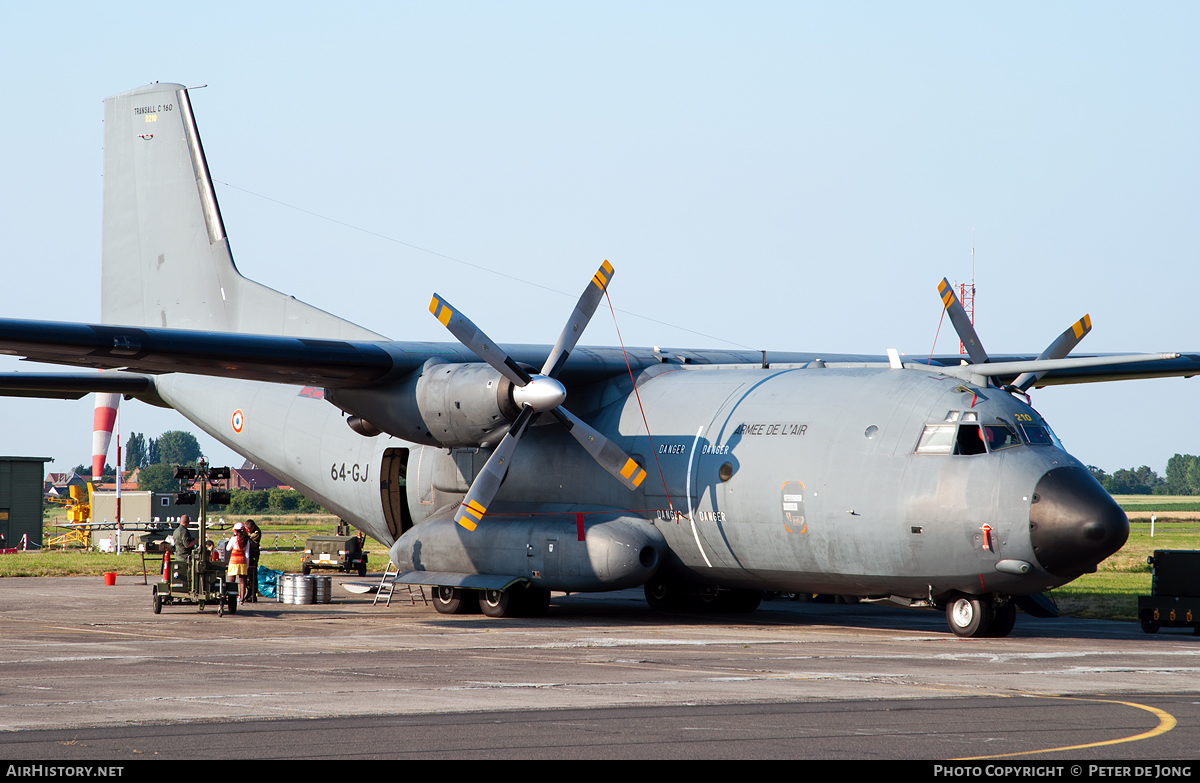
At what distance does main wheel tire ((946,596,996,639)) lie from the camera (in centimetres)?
1775

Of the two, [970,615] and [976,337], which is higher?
[976,337]

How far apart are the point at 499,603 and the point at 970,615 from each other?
7.90 metres

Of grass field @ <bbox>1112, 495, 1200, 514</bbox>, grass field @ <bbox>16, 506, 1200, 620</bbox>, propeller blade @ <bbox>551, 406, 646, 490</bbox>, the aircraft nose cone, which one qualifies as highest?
propeller blade @ <bbox>551, 406, 646, 490</bbox>

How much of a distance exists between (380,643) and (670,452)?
19.0ft

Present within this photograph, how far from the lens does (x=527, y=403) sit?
19.5 meters

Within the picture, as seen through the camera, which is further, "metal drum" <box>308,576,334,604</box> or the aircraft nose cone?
"metal drum" <box>308,576,334,604</box>

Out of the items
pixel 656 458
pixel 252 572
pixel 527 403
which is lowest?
pixel 252 572

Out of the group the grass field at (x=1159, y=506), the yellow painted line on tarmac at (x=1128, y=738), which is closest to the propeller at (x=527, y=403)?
the yellow painted line on tarmac at (x=1128, y=738)

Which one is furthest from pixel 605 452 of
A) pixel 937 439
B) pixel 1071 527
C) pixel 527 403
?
pixel 1071 527

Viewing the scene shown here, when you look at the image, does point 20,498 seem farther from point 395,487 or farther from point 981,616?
point 981,616

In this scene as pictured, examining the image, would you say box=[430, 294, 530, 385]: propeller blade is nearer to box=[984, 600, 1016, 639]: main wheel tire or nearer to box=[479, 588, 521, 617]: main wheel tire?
box=[479, 588, 521, 617]: main wheel tire

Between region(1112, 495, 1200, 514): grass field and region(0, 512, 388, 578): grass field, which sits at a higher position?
region(0, 512, 388, 578): grass field

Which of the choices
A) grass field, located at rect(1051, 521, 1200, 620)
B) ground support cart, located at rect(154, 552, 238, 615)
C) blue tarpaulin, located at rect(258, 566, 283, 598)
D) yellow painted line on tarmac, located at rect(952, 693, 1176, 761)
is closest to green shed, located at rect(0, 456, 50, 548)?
blue tarpaulin, located at rect(258, 566, 283, 598)

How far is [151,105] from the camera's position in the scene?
2823 cm
